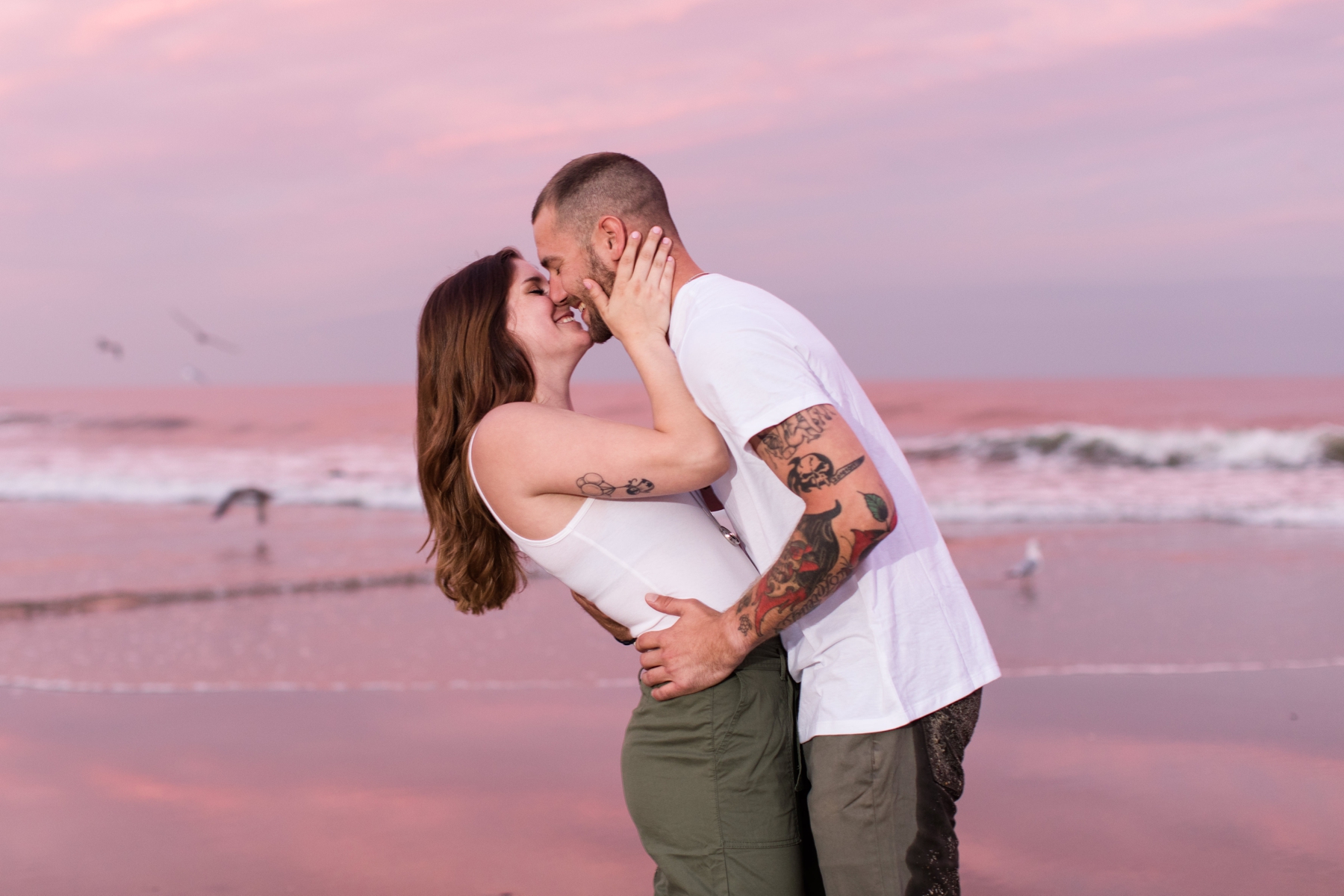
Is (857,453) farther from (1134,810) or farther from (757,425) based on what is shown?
(1134,810)

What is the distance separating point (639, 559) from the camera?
2279mm

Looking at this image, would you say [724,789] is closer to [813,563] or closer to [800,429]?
[813,563]

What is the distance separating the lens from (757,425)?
1.95 meters

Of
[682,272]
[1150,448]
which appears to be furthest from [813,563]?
[1150,448]

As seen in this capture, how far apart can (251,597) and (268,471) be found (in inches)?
523

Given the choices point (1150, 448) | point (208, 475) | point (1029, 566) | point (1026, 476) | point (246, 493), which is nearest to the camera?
point (1029, 566)

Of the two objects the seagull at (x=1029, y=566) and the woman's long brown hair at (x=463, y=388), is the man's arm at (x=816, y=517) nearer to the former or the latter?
the woman's long brown hair at (x=463, y=388)

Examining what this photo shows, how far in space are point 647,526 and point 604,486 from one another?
147mm

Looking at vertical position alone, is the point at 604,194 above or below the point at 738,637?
above

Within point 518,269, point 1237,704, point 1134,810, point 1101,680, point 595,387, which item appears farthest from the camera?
point 595,387

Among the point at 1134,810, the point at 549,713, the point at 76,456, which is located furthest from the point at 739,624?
the point at 76,456

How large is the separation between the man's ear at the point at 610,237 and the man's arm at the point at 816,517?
59cm

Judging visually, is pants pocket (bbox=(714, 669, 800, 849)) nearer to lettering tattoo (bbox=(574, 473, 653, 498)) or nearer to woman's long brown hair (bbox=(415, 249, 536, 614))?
lettering tattoo (bbox=(574, 473, 653, 498))

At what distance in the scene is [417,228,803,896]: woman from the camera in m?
2.17
